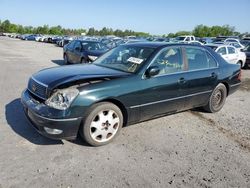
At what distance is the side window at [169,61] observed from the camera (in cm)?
456

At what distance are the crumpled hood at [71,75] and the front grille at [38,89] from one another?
0.19ft

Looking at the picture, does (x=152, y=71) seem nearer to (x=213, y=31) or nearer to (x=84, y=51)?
(x=84, y=51)

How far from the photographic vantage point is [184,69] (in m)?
4.95

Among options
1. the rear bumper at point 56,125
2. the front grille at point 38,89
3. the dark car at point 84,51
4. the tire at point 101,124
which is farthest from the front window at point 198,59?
the dark car at point 84,51

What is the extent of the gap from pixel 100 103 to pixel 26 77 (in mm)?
6286

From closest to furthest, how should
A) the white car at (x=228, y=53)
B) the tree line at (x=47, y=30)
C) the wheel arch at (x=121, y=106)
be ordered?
1. the wheel arch at (x=121, y=106)
2. the white car at (x=228, y=53)
3. the tree line at (x=47, y=30)

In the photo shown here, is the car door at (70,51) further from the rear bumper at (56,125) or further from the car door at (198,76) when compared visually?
the rear bumper at (56,125)

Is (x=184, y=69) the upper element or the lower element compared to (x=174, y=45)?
lower

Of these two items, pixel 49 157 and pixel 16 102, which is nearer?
pixel 49 157

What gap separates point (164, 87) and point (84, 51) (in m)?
8.31

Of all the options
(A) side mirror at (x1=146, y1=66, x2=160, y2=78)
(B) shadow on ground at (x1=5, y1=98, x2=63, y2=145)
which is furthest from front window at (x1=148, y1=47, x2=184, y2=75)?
(B) shadow on ground at (x1=5, y1=98, x2=63, y2=145)

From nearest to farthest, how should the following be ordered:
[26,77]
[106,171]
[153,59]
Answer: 1. [106,171]
2. [153,59]
3. [26,77]

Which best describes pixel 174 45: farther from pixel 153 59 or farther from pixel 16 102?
pixel 16 102

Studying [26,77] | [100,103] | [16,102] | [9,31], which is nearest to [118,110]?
[100,103]
